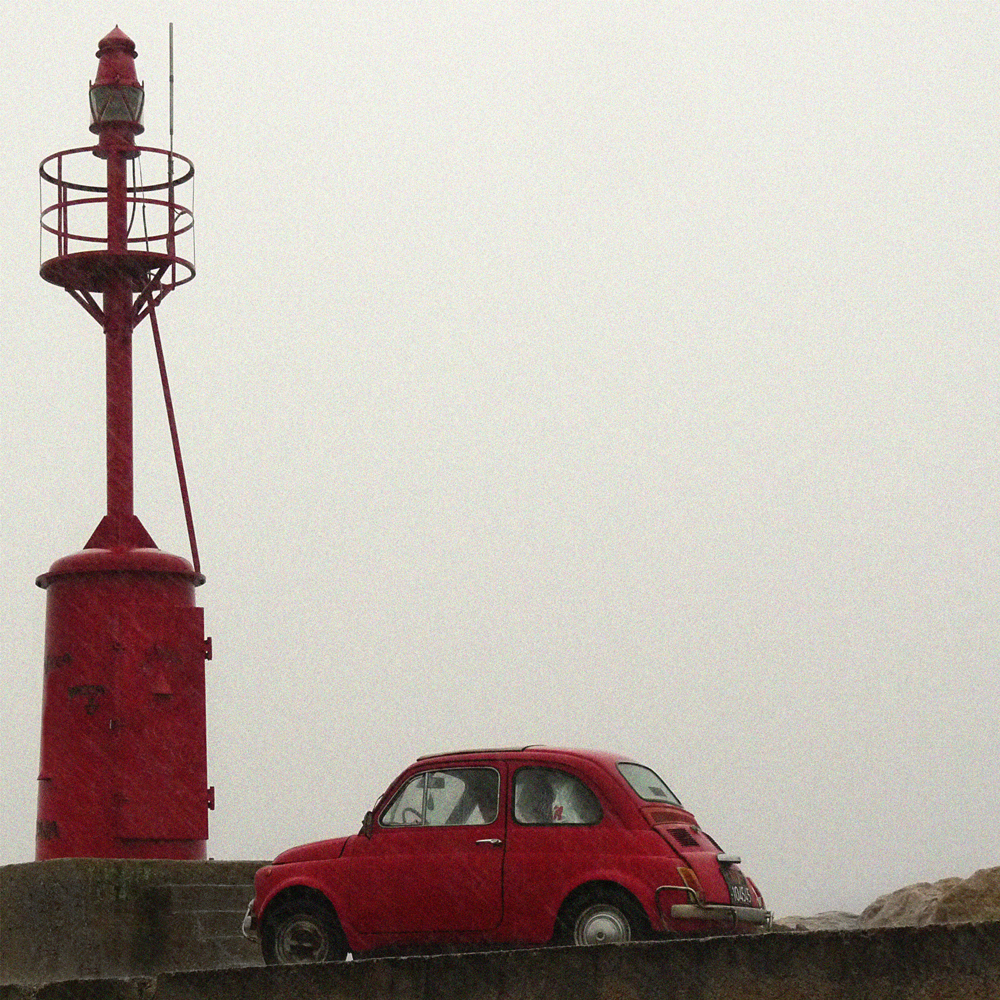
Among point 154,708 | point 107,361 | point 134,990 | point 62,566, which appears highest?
point 107,361

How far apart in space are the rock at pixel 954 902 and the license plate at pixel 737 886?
227 cm

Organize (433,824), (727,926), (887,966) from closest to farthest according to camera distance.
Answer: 1. (887,966)
2. (727,926)
3. (433,824)

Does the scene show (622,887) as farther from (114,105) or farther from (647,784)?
(114,105)

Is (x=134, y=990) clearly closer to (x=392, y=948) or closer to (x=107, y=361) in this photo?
(x=392, y=948)

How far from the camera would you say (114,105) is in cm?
1728

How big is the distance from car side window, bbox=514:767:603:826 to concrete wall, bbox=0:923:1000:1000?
2.27m

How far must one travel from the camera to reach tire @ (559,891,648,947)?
10469 millimetres

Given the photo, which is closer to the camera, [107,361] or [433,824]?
[433,824]

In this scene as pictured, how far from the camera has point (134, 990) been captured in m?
10.1

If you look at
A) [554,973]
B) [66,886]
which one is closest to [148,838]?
[66,886]

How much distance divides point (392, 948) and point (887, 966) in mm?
4067

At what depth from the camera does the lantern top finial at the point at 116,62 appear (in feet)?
57.0

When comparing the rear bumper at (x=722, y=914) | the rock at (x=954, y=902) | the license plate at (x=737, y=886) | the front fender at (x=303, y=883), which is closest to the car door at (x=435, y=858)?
the front fender at (x=303, y=883)

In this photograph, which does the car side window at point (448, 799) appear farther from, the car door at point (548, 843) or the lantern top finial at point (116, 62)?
the lantern top finial at point (116, 62)
